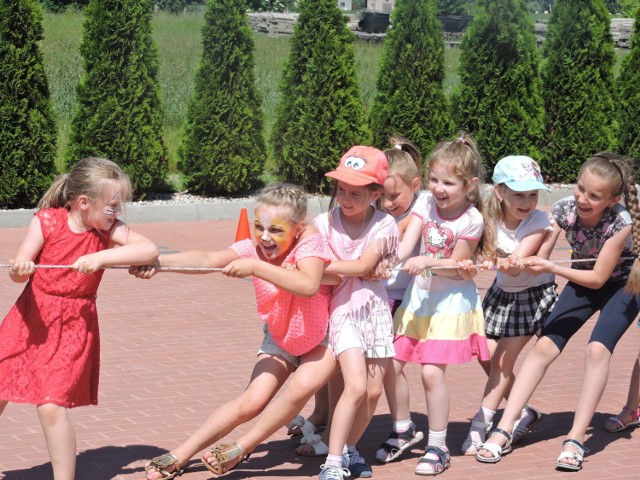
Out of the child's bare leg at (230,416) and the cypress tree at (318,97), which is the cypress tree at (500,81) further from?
the child's bare leg at (230,416)

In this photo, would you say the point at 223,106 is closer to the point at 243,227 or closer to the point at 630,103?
the point at 243,227

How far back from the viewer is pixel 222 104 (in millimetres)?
14156

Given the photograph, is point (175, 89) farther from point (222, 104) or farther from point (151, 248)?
point (151, 248)

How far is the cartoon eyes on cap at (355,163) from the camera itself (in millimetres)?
4914

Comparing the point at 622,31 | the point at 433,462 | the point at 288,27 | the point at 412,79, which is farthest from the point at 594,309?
the point at 288,27

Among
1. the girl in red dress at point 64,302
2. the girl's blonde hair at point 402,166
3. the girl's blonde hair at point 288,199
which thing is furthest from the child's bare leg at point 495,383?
the girl in red dress at point 64,302

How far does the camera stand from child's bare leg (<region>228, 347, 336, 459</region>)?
4.79m

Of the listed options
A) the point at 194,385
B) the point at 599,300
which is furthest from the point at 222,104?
the point at 599,300

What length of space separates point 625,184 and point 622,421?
4.30 feet

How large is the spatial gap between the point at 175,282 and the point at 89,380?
487 centimetres

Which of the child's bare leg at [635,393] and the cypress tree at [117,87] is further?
the cypress tree at [117,87]

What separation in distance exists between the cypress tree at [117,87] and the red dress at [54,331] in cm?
899

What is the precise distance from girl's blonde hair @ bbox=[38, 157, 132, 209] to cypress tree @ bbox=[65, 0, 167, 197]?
29.1 ft

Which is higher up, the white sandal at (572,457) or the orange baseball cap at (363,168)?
the orange baseball cap at (363,168)
